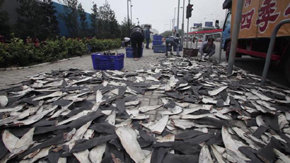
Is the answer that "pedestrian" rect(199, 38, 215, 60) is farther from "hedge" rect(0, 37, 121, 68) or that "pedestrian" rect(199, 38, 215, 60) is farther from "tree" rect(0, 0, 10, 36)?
"tree" rect(0, 0, 10, 36)

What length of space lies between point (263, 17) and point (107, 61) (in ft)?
16.2

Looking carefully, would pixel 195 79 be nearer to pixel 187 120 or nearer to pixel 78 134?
pixel 187 120

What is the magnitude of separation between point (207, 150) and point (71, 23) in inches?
587

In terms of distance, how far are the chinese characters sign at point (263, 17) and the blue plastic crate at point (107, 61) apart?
172 inches

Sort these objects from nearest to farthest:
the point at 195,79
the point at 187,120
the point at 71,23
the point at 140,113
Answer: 1. the point at 187,120
2. the point at 140,113
3. the point at 195,79
4. the point at 71,23

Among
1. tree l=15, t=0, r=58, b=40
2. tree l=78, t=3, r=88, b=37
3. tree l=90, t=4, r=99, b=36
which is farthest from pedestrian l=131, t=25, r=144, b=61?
tree l=90, t=4, r=99, b=36

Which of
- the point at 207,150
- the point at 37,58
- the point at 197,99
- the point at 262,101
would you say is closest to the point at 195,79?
the point at 197,99

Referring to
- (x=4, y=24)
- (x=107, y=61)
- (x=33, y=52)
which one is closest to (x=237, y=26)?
(x=107, y=61)

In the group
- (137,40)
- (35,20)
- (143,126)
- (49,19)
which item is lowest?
(143,126)

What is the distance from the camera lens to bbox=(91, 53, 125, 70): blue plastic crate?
4.49m

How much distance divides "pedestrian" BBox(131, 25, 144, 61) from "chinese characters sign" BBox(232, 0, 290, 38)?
Result: 4475 mm

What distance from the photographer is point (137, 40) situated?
7.07m

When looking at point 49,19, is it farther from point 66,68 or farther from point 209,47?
point 209,47

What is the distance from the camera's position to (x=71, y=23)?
12.5 meters
